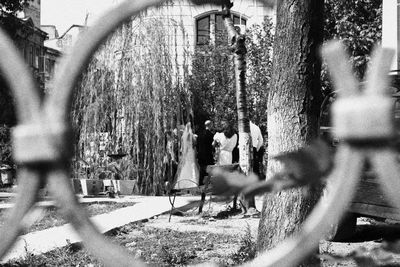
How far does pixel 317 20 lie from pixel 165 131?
9163 mm

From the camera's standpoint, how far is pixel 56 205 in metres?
0.40

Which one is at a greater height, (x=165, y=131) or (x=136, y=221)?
(x=165, y=131)

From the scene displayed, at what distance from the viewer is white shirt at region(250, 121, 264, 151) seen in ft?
24.6

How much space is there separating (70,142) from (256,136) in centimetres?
743

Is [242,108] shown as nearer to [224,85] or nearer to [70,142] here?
[224,85]

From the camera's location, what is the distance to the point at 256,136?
776 centimetres

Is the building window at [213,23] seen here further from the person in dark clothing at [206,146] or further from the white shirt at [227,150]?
the person in dark clothing at [206,146]

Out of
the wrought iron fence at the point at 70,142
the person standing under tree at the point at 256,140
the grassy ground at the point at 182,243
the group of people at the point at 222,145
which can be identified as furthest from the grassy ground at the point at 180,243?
the wrought iron fence at the point at 70,142

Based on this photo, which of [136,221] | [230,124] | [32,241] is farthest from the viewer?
[230,124]

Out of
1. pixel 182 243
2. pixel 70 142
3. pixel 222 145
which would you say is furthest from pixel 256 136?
pixel 70 142

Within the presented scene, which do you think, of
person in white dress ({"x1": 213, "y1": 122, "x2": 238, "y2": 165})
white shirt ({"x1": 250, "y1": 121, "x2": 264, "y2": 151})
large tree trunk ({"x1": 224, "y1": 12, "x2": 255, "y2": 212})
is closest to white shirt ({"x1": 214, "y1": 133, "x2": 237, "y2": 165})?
person in white dress ({"x1": 213, "y1": 122, "x2": 238, "y2": 165})

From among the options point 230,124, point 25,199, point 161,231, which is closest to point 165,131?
point 230,124

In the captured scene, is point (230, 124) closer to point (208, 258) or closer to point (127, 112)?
point (208, 258)

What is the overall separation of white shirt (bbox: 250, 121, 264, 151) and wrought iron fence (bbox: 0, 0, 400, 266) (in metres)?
6.96
